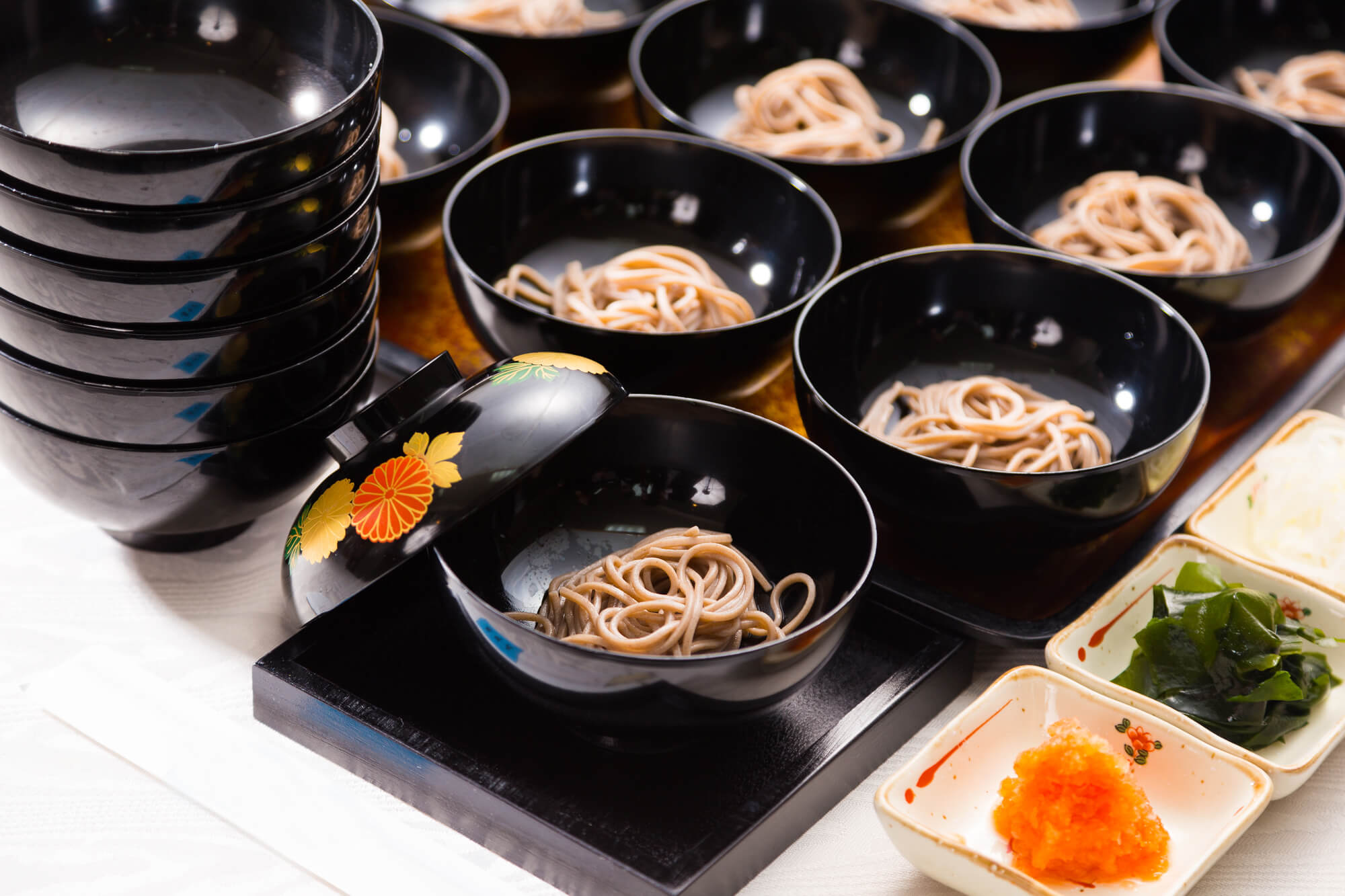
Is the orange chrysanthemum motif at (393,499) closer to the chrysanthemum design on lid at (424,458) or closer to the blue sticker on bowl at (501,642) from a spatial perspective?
the chrysanthemum design on lid at (424,458)

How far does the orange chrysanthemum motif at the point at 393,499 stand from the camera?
130cm

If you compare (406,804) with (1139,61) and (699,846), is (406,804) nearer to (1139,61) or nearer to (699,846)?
(699,846)

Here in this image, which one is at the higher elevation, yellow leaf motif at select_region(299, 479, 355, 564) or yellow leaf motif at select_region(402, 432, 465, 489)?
yellow leaf motif at select_region(402, 432, 465, 489)

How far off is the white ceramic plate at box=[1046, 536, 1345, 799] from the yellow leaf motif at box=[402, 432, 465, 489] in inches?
24.5

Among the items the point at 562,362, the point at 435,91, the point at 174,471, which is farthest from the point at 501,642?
the point at 435,91

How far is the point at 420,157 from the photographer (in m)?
2.26

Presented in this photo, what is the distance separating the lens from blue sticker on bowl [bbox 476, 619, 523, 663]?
1256 millimetres

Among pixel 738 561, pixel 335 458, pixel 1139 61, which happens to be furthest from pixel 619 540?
pixel 1139 61

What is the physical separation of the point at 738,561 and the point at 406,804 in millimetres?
411

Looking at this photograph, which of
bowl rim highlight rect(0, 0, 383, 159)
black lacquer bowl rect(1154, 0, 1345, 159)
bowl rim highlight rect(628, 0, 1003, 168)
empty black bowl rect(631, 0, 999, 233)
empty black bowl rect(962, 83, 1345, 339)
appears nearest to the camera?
bowl rim highlight rect(0, 0, 383, 159)

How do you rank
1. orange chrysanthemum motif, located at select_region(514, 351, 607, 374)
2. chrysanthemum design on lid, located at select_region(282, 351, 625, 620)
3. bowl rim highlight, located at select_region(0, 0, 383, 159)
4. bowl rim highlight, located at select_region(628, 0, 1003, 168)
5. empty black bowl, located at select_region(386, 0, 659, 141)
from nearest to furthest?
bowl rim highlight, located at select_region(0, 0, 383, 159) < chrysanthemum design on lid, located at select_region(282, 351, 625, 620) < orange chrysanthemum motif, located at select_region(514, 351, 607, 374) < bowl rim highlight, located at select_region(628, 0, 1003, 168) < empty black bowl, located at select_region(386, 0, 659, 141)

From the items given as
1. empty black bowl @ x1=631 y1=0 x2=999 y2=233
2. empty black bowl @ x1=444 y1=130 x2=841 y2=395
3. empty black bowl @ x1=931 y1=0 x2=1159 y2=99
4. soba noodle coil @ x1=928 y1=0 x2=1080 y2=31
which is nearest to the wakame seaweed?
empty black bowl @ x1=444 y1=130 x2=841 y2=395

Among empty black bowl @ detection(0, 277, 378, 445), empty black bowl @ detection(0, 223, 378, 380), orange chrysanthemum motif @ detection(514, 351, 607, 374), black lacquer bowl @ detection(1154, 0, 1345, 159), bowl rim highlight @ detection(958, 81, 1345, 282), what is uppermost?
empty black bowl @ detection(0, 223, 378, 380)

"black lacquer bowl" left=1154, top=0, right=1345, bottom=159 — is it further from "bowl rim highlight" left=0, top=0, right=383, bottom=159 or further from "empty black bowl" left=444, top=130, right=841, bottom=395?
"bowl rim highlight" left=0, top=0, right=383, bottom=159
